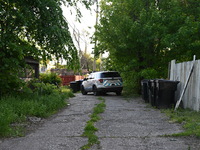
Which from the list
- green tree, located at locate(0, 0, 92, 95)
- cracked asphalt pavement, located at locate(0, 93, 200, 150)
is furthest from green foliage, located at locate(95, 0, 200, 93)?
cracked asphalt pavement, located at locate(0, 93, 200, 150)

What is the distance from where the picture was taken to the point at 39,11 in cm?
933

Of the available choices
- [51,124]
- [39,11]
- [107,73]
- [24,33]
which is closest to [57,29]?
[39,11]

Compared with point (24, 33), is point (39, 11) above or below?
above

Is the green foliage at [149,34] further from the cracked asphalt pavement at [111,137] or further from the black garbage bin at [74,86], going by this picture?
the cracked asphalt pavement at [111,137]

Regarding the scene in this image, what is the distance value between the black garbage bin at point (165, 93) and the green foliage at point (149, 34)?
13.3 ft

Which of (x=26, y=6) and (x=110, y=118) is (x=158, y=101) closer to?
(x=110, y=118)

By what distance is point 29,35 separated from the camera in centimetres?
1045

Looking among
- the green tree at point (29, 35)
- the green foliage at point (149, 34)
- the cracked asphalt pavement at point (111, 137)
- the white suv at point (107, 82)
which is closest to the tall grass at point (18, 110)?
the cracked asphalt pavement at point (111, 137)

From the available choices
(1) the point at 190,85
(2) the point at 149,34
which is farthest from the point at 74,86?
(1) the point at 190,85

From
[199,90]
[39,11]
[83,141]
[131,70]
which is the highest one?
[39,11]

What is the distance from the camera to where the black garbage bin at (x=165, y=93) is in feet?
33.1

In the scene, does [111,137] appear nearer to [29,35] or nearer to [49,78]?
[29,35]

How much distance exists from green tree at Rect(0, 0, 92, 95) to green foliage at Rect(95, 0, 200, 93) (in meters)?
6.23

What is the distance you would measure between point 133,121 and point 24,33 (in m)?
5.55
